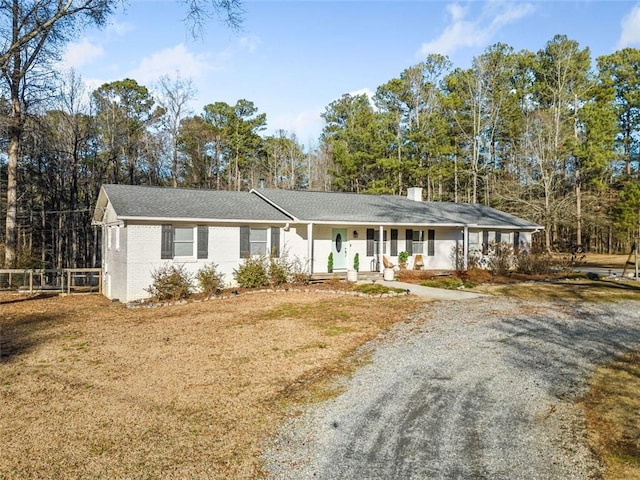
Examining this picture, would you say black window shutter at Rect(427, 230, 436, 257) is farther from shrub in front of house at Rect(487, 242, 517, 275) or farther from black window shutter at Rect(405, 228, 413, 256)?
shrub in front of house at Rect(487, 242, 517, 275)

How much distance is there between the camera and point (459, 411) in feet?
18.5

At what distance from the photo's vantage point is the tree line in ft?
104

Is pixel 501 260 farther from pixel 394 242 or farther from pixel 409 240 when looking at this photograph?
pixel 394 242

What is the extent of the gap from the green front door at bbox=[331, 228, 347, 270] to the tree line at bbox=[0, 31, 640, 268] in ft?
56.3

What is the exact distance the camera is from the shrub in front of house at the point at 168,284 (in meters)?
15.1

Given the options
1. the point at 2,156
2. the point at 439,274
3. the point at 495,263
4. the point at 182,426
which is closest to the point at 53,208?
the point at 2,156

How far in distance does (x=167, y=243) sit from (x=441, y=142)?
88.6ft

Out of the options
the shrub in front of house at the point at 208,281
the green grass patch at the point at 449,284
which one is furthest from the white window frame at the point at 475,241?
the shrub in front of house at the point at 208,281

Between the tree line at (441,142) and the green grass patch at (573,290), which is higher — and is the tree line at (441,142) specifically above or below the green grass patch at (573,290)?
above

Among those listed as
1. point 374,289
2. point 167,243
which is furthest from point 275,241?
point 374,289

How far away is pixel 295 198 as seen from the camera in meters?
21.4

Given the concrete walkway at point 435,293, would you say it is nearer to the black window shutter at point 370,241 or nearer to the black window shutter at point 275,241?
the black window shutter at point 370,241

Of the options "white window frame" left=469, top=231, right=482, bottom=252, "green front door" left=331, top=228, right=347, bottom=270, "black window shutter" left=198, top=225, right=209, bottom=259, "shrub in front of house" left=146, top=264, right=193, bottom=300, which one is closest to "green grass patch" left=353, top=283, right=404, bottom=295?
"green front door" left=331, top=228, right=347, bottom=270

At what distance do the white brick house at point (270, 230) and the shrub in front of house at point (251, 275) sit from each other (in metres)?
0.55
